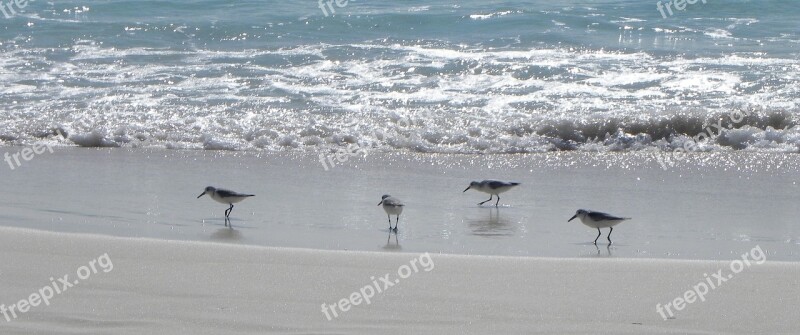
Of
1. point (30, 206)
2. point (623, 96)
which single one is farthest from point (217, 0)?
point (30, 206)

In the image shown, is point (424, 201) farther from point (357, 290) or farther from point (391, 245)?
point (357, 290)

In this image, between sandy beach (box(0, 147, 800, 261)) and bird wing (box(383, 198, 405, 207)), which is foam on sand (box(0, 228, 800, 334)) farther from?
bird wing (box(383, 198, 405, 207))

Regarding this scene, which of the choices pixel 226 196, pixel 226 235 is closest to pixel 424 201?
pixel 226 196

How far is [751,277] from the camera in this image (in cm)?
497

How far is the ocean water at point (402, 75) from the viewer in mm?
10406

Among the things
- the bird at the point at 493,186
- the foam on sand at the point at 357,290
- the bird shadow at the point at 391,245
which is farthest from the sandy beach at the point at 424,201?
the foam on sand at the point at 357,290

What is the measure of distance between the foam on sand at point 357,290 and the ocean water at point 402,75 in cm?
470

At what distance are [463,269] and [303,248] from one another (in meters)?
0.98

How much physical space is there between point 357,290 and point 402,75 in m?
9.27

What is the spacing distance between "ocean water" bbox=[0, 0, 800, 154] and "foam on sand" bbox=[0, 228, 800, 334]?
4.70m

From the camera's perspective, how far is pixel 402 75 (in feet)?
45.3

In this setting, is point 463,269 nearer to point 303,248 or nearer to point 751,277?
point 303,248

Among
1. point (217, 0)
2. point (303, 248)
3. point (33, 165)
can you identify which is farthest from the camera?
point (217, 0)

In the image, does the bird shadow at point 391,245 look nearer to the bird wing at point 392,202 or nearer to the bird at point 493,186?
the bird wing at point 392,202
